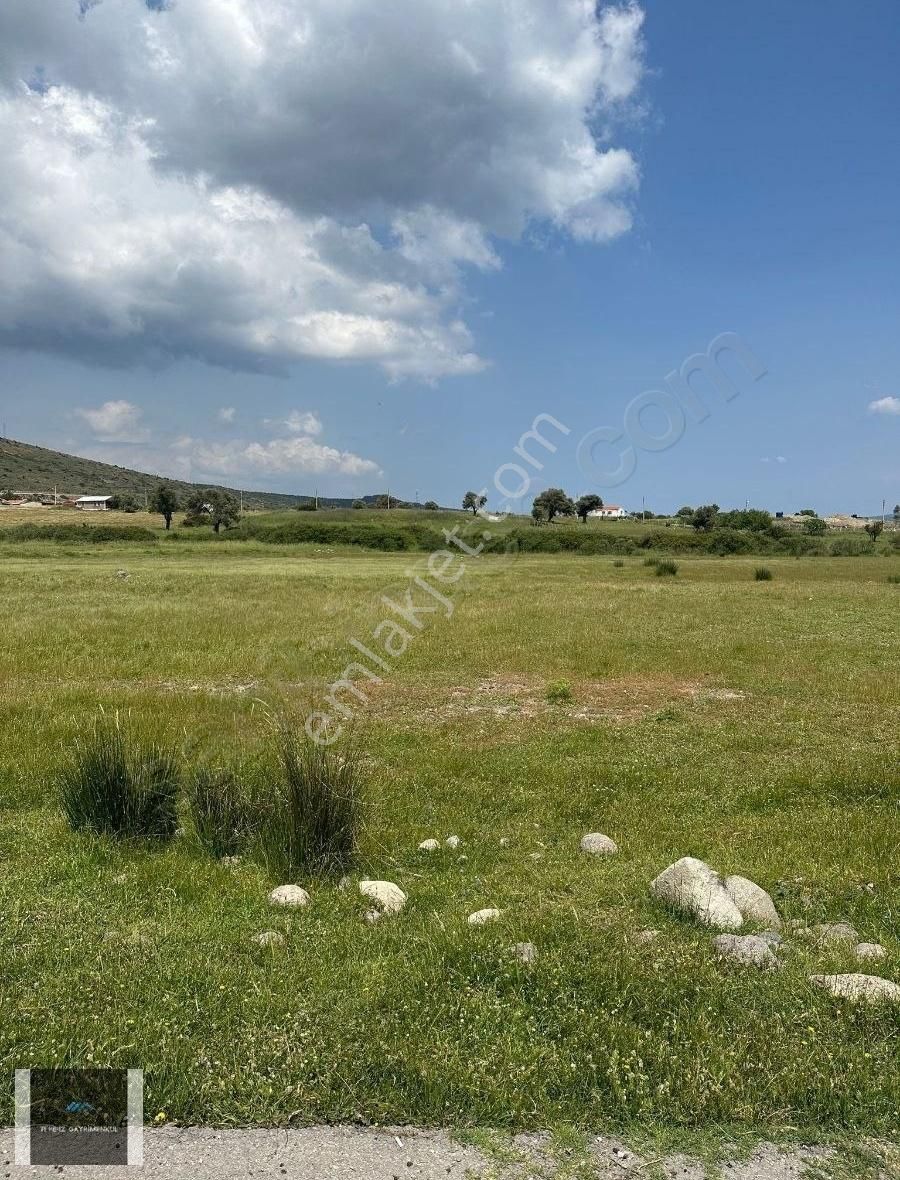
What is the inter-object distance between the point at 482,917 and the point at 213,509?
→ 117 meters

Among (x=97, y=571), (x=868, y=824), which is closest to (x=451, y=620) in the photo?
(x=868, y=824)

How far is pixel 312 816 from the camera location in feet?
21.6

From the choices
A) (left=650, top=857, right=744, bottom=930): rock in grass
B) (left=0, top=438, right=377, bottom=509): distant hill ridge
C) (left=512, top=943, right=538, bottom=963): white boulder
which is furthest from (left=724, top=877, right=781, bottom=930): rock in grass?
(left=0, top=438, right=377, bottom=509): distant hill ridge

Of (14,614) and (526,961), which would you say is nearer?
(526,961)

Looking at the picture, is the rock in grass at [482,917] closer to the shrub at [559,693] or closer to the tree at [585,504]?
the shrub at [559,693]

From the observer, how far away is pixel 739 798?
8.70 m

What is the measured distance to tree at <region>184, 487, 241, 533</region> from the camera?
113m

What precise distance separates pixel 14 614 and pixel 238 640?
390 inches

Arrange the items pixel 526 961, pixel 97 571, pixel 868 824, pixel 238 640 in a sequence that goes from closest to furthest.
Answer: pixel 526 961
pixel 868 824
pixel 238 640
pixel 97 571

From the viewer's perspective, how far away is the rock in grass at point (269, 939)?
4906 mm

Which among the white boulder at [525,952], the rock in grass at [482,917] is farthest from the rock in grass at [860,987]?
the rock in grass at [482,917]

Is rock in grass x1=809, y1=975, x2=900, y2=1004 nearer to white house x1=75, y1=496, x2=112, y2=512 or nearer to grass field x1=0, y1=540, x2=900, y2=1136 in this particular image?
grass field x1=0, y1=540, x2=900, y2=1136

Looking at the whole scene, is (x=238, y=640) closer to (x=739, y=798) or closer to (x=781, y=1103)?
(x=739, y=798)

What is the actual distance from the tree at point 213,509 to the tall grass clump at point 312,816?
104556 mm
